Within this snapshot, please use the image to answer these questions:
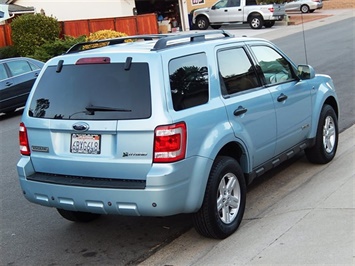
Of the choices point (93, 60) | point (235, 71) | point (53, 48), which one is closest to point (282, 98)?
point (235, 71)

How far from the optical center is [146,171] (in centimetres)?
439

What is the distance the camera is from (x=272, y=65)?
20.2ft

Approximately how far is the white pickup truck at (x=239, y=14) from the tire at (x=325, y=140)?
26.9 m

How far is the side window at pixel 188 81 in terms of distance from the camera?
4613 millimetres

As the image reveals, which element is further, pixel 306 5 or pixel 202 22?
pixel 306 5

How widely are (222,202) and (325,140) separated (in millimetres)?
2522

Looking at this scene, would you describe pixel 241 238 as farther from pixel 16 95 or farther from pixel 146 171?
pixel 16 95

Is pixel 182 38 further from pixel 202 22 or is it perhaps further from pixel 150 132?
pixel 202 22

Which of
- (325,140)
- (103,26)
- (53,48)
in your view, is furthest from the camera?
(103,26)

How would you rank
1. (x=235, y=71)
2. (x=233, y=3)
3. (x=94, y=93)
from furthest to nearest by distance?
(x=233, y=3), (x=235, y=71), (x=94, y=93)

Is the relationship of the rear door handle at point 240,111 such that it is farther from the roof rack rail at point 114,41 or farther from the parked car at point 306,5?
the parked car at point 306,5

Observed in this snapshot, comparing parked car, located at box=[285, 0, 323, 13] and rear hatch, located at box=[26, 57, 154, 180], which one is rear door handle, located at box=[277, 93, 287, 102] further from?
parked car, located at box=[285, 0, 323, 13]

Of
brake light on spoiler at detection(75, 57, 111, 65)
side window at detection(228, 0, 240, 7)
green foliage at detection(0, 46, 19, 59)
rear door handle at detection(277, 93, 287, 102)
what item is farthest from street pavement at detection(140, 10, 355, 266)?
side window at detection(228, 0, 240, 7)

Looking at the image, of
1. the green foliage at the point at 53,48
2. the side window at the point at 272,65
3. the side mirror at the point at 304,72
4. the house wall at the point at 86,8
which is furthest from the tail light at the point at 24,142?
the house wall at the point at 86,8
